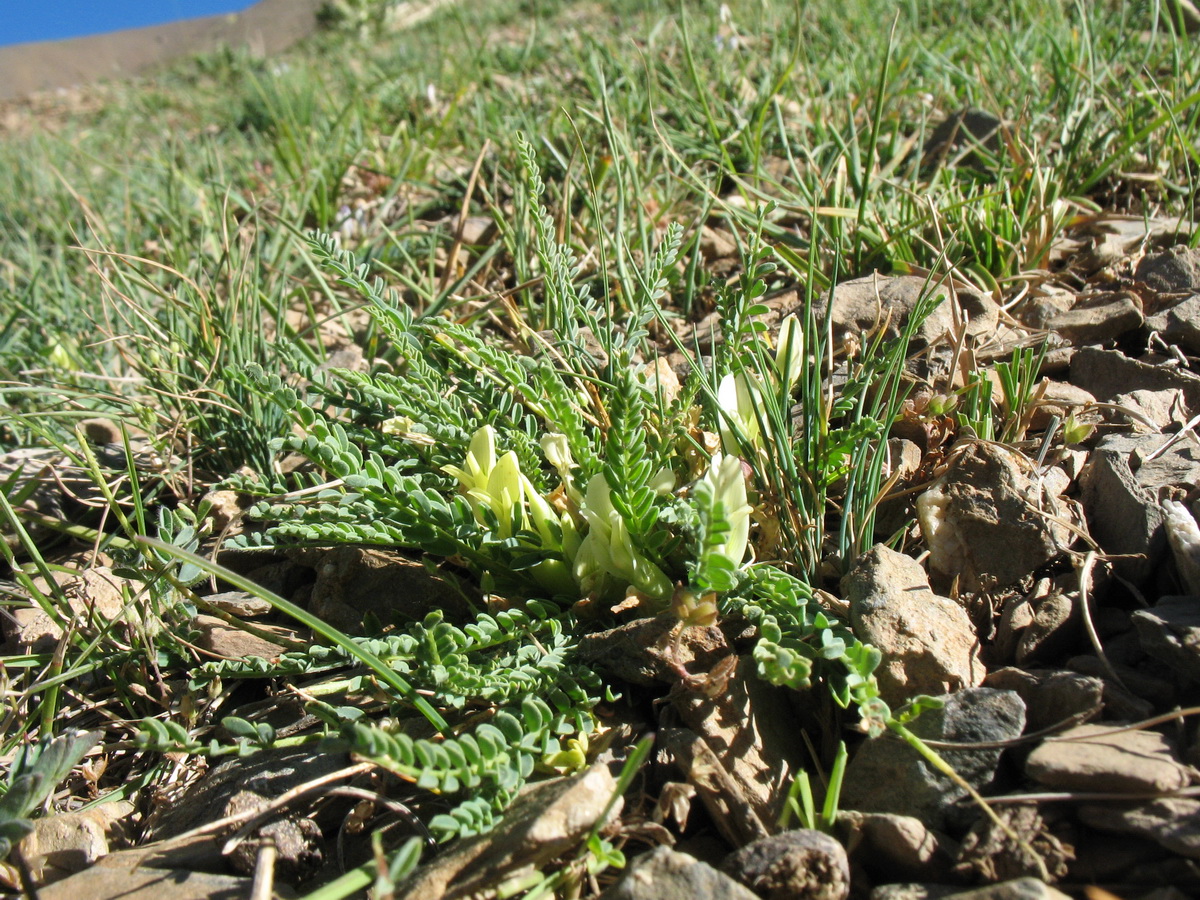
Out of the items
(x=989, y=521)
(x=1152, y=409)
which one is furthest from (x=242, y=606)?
(x=1152, y=409)

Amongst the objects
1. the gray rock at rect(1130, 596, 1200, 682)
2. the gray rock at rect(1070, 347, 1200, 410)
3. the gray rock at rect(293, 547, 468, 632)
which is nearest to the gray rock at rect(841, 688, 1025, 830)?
the gray rock at rect(1130, 596, 1200, 682)

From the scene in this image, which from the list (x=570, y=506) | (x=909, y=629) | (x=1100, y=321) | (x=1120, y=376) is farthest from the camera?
(x=1100, y=321)

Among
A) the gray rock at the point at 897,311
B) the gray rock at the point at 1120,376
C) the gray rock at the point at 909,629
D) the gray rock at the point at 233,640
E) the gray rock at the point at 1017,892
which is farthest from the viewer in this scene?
the gray rock at the point at 897,311

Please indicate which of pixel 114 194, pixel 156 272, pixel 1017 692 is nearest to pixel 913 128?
pixel 1017 692

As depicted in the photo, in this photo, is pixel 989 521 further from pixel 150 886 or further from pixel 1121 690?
pixel 150 886

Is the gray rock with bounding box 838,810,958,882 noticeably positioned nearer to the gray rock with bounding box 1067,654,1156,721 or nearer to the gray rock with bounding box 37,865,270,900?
the gray rock with bounding box 1067,654,1156,721

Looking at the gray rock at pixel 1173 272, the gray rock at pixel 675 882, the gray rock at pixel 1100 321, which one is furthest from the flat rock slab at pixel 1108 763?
the gray rock at pixel 1173 272

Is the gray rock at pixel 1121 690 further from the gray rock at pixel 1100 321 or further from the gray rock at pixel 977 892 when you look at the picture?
the gray rock at pixel 1100 321
